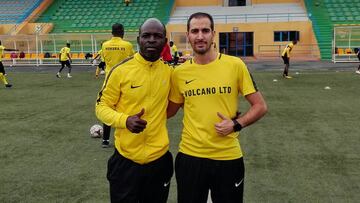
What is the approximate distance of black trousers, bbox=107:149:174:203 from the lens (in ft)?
11.0

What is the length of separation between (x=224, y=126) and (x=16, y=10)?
4280 centimetres

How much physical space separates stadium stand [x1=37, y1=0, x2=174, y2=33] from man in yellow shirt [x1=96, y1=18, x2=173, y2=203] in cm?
3310

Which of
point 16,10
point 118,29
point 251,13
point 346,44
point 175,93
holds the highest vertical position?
point 16,10

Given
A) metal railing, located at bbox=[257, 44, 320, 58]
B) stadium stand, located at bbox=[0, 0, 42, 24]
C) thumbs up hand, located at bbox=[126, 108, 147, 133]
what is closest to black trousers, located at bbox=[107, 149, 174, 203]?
thumbs up hand, located at bbox=[126, 108, 147, 133]

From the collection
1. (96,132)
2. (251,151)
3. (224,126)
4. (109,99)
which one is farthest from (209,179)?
(96,132)

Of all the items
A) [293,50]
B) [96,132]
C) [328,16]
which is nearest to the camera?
[96,132]

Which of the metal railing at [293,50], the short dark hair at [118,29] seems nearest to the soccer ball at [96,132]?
the short dark hair at [118,29]

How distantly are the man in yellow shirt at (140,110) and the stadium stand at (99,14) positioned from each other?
33101mm

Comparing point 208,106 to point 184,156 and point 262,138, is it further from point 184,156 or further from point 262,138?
point 262,138

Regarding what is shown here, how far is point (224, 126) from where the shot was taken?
10.3 feet

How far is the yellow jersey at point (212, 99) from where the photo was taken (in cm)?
323

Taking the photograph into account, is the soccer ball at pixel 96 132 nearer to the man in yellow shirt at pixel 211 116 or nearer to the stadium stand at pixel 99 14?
the man in yellow shirt at pixel 211 116

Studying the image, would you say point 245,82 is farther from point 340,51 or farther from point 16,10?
point 16,10

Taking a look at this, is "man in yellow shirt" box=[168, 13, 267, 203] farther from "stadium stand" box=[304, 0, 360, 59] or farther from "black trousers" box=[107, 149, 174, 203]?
"stadium stand" box=[304, 0, 360, 59]
